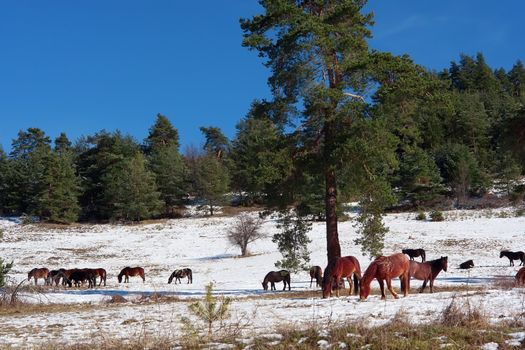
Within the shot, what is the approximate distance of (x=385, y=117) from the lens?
18.5m

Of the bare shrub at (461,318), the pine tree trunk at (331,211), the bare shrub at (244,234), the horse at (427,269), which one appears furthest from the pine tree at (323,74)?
the bare shrub at (244,234)

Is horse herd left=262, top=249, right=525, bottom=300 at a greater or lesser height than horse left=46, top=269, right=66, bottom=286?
greater

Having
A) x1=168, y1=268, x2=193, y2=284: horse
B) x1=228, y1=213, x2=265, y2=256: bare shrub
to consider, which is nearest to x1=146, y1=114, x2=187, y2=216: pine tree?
x1=228, y1=213, x2=265, y2=256: bare shrub

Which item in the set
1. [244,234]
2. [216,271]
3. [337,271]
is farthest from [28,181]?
[337,271]

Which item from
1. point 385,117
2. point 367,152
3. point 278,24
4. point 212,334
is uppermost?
point 278,24

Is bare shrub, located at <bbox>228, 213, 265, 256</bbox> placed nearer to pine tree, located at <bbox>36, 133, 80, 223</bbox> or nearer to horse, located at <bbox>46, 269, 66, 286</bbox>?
horse, located at <bbox>46, 269, 66, 286</bbox>

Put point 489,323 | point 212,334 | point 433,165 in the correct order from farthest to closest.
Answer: point 433,165, point 212,334, point 489,323

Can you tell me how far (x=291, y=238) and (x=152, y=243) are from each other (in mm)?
34191

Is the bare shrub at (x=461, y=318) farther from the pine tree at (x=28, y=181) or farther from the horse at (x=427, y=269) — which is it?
the pine tree at (x=28, y=181)

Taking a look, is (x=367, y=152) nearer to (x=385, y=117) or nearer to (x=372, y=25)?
(x=385, y=117)

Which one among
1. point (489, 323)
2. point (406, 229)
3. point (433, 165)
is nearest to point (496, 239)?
point (406, 229)

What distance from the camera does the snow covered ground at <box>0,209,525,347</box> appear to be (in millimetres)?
9834

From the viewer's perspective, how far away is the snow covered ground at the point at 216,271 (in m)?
9.83

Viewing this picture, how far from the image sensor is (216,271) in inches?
1447
